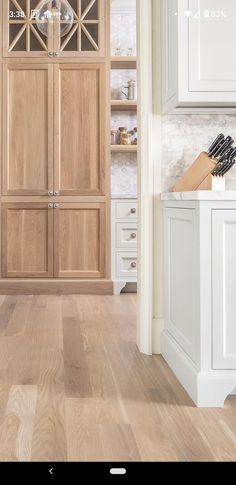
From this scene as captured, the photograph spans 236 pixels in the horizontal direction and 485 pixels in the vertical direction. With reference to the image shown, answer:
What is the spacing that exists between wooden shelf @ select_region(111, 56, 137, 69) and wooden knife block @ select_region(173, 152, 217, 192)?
3.01 meters

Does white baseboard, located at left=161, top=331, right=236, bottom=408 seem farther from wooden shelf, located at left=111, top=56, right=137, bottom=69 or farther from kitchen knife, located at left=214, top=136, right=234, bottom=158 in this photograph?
wooden shelf, located at left=111, top=56, right=137, bottom=69

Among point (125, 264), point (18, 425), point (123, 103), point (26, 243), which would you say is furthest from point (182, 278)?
point (123, 103)

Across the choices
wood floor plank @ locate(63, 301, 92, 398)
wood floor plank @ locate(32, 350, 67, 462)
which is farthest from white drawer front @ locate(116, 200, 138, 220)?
wood floor plank @ locate(32, 350, 67, 462)

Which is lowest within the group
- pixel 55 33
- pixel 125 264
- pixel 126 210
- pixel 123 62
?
pixel 125 264

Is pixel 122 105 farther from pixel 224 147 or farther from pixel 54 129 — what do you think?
pixel 224 147

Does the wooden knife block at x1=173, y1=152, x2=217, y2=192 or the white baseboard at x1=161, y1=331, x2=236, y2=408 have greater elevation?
the wooden knife block at x1=173, y1=152, x2=217, y2=192

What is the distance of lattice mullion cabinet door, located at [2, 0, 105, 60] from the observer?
205 inches

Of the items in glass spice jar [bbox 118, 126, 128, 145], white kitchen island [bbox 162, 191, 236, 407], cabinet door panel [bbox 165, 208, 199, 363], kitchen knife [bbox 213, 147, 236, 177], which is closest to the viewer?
white kitchen island [bbox 162, 191, 236, 407]

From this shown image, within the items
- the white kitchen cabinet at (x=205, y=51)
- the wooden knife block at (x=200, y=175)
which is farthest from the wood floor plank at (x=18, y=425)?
the white kitchen cabinet at (x=205, y=51)

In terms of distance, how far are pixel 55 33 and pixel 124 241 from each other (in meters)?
1.92

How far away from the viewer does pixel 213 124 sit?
2.82m

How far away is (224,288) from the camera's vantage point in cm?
220

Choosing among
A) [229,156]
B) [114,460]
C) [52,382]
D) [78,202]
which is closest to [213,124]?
[229,156]

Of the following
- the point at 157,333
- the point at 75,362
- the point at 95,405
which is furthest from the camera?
the point at 157,333
